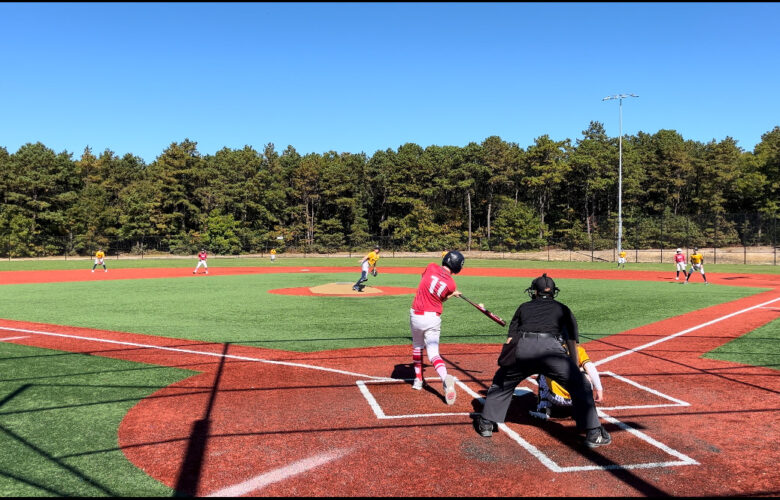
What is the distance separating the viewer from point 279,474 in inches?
204

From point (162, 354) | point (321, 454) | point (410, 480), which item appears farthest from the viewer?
point (162, 354)

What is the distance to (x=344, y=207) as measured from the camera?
81.1 metres

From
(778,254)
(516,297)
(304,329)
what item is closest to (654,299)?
(516,297)

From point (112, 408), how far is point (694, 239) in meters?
60.5

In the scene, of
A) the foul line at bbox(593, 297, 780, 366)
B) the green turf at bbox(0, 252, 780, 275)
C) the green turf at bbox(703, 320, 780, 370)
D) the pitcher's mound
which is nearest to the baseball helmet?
the foul line at bbox(593, 297, 780, 366)

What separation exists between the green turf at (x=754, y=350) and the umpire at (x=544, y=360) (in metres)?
6.07

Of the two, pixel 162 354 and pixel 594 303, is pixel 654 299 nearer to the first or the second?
pixel 594 303

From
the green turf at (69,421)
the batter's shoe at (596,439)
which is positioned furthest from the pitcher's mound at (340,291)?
the batter's shoe at (596,439)

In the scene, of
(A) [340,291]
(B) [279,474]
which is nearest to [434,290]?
(B) [279,474]

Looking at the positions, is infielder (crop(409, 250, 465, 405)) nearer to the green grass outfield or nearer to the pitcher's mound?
the pitcher's mound

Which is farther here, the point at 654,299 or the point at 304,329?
the point at 654,299

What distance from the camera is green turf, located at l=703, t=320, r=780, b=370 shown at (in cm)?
1023

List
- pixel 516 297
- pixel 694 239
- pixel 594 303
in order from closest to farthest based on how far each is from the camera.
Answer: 1. pixel 594 303
2. pixel 516 297
3. pixel 694 239

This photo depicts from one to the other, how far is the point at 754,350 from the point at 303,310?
40.5ft
